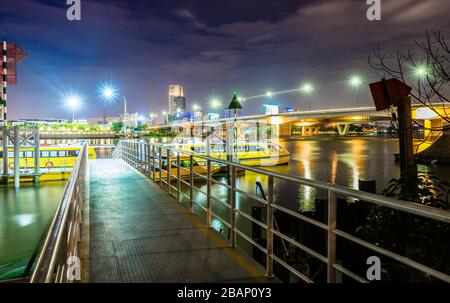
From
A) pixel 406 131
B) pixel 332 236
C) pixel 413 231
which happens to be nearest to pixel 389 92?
pixel 406 131

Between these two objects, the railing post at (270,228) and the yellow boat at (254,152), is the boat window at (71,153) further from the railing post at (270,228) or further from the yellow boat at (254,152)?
the railing post at (270,228)

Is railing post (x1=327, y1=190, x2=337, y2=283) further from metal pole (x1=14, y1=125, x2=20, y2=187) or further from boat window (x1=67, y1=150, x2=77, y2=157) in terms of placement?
boat window (x1=67, y1=150, x2=77, y2=157)

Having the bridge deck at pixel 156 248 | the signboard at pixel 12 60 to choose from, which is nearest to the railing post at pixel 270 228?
the bridge deck at pixel 156 248

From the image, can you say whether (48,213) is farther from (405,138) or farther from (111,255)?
(405,138)

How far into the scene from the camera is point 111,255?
484 centimetres

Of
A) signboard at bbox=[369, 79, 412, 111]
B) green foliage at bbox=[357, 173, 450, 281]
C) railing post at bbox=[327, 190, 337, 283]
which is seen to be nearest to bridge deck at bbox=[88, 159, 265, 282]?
railing post at bbox=[327, 190, 337, 283]

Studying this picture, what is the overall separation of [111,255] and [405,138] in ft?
16.5

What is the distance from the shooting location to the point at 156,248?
511cm

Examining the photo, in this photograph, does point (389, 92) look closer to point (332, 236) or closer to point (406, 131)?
point (406, 131)

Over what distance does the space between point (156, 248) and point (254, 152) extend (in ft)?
104

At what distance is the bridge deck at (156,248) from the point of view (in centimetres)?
418

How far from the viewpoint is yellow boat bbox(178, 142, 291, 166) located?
33625mm

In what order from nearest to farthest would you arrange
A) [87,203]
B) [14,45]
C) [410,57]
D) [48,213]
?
1. [410,57]
2. [87,203]
3. [14,45]
4. [48,213]
